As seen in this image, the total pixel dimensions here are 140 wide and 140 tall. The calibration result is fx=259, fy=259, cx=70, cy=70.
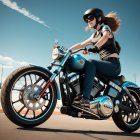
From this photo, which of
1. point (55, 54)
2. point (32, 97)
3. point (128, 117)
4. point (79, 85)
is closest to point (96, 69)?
point (79, 85)

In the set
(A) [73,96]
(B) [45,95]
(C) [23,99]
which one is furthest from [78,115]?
(C) [23,99]

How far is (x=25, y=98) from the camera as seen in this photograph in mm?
3631

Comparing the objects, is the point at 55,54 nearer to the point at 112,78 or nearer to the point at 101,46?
the point at 101,46

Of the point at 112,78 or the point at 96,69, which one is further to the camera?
the point at 112,78

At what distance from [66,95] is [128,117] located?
61.6 inches

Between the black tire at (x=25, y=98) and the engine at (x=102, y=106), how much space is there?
73 cm

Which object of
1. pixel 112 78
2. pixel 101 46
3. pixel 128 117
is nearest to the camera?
pixel 101 46

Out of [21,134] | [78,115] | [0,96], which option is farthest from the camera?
[78,115]

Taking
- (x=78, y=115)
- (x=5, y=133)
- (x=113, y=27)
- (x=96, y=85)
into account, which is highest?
(x=113, y=27)

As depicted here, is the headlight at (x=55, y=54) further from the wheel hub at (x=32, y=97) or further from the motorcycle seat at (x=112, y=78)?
the motorcycle seat at (x=112, y=78)

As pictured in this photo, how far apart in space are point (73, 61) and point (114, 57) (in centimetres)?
98

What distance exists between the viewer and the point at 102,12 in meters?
4.87

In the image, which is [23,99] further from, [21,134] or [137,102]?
[137,102]

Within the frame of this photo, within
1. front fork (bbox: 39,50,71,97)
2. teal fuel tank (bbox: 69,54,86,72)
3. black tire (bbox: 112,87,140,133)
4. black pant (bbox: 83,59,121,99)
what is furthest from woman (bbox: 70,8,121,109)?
black tire (bbox: 112,87,140,133)
